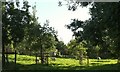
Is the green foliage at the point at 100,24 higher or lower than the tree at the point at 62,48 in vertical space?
lower

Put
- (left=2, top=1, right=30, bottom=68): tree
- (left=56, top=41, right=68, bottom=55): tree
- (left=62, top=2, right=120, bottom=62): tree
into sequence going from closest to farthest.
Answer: (left=62, top=2, right=120, bottom=62): tree < (left=2, top=1, right=30, bottom=68): tree < (left=56, top=41, right=68, bottom=55): tree

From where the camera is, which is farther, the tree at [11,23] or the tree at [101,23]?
the tree at [11,23]

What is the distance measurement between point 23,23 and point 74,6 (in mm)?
8440

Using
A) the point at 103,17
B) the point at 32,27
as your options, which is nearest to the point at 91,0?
the point at 103,17

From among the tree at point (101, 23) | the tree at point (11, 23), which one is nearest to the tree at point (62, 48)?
the tree at point (11, 23)

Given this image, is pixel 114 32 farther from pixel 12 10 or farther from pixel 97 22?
pixel 12 10

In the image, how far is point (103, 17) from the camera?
17.2 meters

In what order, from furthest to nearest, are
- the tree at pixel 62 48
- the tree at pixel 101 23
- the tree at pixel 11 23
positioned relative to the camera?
the tree at pixel 62 48
the tree at pixel 11 23
the tree at pixel 101 23

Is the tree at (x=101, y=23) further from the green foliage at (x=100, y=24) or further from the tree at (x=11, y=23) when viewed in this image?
the tree at (x=11, y=23)

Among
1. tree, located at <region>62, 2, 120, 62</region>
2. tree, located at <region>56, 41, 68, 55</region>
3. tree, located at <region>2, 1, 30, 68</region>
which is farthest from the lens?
tree, located at <region>56, 41, 68, 55</region>

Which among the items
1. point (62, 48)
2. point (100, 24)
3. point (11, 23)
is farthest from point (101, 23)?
point (62, 48)

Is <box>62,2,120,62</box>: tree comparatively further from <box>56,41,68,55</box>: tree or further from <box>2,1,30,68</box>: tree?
<box>56,41,68,55</box>: tree

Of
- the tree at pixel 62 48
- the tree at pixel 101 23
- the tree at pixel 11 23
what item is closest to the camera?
the tree at pixel 101 23

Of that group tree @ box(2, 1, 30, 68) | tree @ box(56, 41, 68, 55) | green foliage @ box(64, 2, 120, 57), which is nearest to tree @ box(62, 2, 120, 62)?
green foliage @ box(64, 2, 120, 57)
